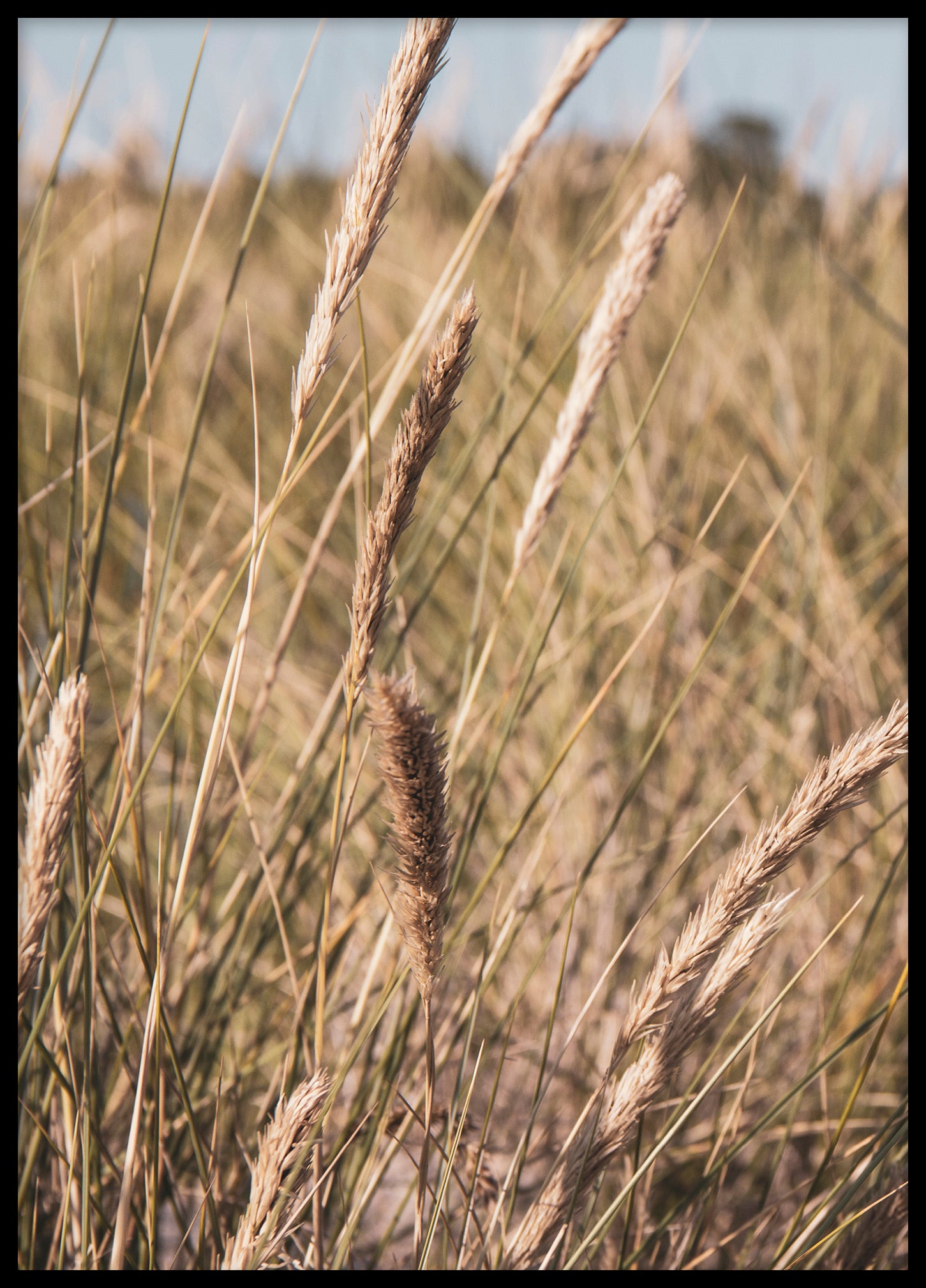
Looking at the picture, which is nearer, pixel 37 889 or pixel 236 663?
pixel 37 889

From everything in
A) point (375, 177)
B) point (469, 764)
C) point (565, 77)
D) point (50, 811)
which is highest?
point (565, 77)

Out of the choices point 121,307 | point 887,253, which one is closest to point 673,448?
point 887,253

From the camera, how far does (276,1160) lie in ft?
1.36

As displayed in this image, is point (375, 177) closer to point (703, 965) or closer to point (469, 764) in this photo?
point (703, 965)

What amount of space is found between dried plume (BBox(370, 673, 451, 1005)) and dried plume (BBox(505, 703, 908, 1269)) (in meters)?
0.13

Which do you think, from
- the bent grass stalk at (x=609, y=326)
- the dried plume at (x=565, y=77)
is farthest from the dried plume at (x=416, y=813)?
the dried plume at (x=565, y=77)

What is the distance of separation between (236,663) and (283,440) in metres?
1.37

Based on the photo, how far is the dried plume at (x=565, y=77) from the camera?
1.88ft

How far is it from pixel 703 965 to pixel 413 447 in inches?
13.0

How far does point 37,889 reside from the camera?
41 cm

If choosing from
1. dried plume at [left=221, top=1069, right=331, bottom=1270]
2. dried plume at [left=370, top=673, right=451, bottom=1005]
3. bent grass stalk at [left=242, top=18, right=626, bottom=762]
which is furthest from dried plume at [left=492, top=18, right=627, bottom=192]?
dried plume at [left=221, top=1069, right=331, bottom=1270]

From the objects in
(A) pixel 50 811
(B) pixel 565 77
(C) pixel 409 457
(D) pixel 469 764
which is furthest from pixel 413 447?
(D) pixel 469 764

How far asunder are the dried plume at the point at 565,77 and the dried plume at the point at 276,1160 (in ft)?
2.15
